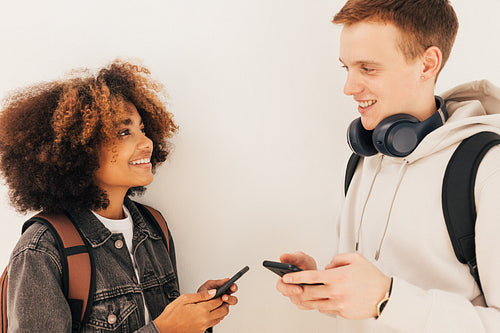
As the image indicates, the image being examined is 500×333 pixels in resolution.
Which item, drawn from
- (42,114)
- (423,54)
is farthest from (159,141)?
(423,54)

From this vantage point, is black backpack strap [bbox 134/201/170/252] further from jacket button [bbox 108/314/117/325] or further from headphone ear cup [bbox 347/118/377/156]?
headphone ear cup [bbox 347/118/377/156]

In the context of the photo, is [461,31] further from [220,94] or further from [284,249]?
[284,249]

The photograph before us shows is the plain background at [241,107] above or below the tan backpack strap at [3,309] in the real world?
above

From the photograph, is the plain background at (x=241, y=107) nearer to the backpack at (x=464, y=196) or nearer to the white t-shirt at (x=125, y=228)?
the white t-shirt at (x=125, y=228)

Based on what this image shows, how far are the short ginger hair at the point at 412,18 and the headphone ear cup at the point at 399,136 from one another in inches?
7.5

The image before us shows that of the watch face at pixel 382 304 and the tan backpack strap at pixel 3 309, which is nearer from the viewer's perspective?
the watch face at pixel 382 304

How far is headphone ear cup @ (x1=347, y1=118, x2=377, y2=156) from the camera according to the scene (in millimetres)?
1356

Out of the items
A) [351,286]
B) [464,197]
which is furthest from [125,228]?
[464,197]

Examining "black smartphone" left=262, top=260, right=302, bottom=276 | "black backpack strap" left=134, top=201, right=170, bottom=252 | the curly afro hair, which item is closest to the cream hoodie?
"black smartphone" left=262, top=260, right=302, bottom=276

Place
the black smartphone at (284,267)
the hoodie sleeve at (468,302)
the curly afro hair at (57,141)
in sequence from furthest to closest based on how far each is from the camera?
the curly afro hair at (57,141), the black smartphone at (284,267), the hoodie sleeve at (468,302)

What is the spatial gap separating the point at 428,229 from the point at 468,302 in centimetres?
23

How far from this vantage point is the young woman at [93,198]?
48.1 inches

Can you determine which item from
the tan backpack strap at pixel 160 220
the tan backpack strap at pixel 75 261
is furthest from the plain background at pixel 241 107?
the tan backpack strap at pixel 75 261

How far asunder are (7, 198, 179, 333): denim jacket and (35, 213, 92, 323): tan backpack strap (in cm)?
3
